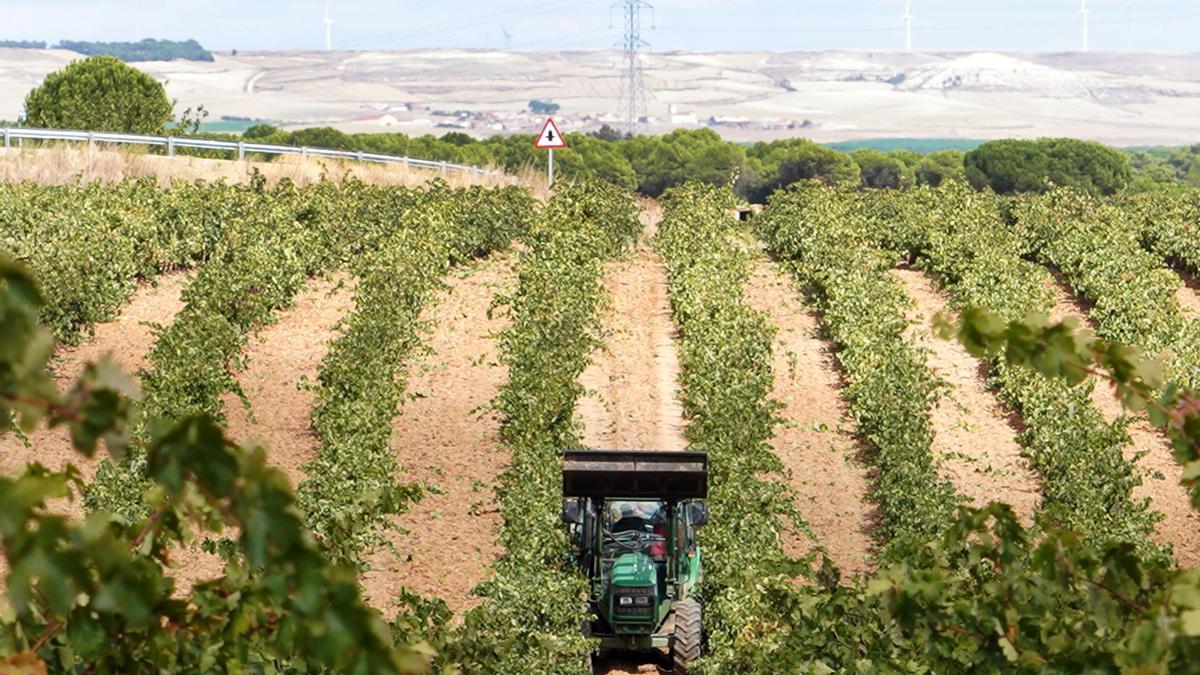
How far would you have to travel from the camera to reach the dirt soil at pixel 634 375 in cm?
1841

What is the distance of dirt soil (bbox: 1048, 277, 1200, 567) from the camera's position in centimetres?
1559

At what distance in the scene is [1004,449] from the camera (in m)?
18.4

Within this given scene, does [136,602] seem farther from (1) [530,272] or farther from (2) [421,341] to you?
(1) [530,272]

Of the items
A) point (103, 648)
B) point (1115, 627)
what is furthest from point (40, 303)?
point (1115, 627)

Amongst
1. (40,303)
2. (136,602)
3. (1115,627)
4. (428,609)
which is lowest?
(428,609)

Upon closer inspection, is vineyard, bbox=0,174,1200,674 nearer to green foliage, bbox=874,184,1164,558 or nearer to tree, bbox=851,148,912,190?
green foliage, bbox=874,184,1164,558

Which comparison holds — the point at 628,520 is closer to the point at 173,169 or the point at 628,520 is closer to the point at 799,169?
the point at 173,169

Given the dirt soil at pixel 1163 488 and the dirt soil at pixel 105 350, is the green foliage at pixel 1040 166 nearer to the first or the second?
the dirt soil at pixel 1163 488

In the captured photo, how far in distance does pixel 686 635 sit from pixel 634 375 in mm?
9467

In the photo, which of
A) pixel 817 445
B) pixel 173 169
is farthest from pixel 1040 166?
pixel 817 445

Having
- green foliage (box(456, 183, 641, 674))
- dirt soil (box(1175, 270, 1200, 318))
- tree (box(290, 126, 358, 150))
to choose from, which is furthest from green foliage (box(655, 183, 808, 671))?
tree (box(290, 126, 358, 150))

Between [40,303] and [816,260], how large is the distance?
968 inches

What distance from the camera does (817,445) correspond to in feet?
60.5

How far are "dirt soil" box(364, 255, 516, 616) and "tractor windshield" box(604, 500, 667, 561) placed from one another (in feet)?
4.90
